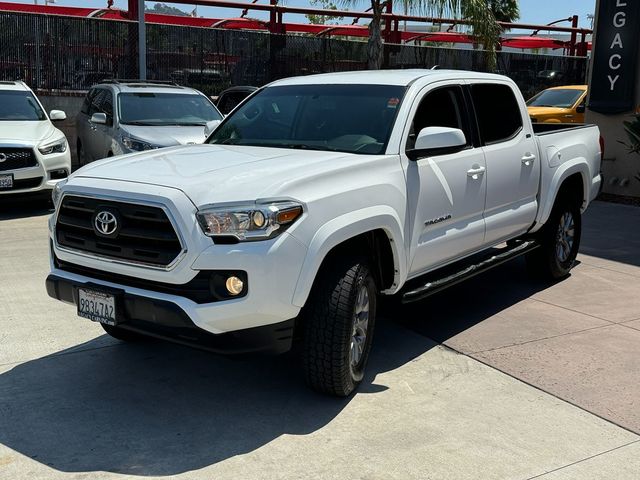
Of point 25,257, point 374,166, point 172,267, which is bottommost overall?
point 25,257

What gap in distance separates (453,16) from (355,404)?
13.3m

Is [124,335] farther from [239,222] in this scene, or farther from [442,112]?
[442,112]

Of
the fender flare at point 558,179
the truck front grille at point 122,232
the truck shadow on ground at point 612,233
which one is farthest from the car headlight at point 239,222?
the truck shadow on ground at point 612,233

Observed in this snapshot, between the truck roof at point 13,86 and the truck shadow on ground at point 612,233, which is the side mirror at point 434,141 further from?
the truck roof at point 13,86

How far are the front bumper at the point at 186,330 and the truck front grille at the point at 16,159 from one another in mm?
6565

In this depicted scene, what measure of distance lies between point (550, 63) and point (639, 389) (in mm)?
20360

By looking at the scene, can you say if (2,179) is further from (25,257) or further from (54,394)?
(54,394)

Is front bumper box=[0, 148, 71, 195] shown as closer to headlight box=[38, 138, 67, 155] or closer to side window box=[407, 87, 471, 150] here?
headlight box=[38, 138, 67, 155]

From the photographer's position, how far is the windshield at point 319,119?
5008 millimetres

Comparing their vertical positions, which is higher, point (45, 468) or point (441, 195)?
point (441, 195)

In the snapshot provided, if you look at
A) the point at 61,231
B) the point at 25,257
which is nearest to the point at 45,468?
the point at 61,231

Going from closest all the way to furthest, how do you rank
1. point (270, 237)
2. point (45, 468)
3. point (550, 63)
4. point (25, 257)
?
point (45, 468), point (270, 237), point (25, 257), point (550, 63)

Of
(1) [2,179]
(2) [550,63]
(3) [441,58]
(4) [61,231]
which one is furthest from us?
(2) [550,63]

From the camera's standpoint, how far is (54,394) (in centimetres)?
444
